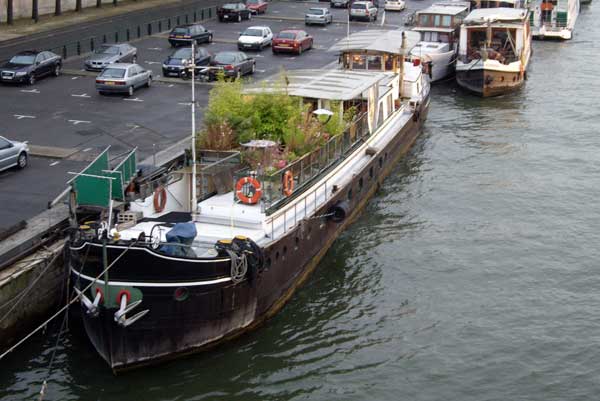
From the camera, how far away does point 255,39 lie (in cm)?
5772

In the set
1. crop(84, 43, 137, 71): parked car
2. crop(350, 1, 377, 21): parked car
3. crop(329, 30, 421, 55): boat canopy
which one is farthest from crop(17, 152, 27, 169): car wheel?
crop(350, 1, 377, 21): parked car

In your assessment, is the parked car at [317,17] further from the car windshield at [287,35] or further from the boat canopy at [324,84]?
the boat canopy at [324,84]

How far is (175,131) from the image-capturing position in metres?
38.4

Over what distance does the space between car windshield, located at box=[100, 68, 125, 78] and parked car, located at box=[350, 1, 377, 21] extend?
2958 centimetres

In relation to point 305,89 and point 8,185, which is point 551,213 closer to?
point 305,89

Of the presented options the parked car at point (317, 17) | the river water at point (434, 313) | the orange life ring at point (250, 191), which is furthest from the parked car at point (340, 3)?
the orange life ring at point (250, 191)

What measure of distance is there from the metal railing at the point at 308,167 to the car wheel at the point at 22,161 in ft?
29.8

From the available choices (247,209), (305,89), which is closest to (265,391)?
(247,209)

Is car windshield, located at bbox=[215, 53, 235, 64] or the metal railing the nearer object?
the metal railing

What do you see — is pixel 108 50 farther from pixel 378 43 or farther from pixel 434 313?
pixel 434 313

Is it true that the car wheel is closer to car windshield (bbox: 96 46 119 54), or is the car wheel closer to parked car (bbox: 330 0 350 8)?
car windshield (bbox: 96 46 119 54)

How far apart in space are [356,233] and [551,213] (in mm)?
7051

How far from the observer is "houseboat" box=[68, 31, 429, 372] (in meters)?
20.8

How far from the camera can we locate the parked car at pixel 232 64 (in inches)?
1874
